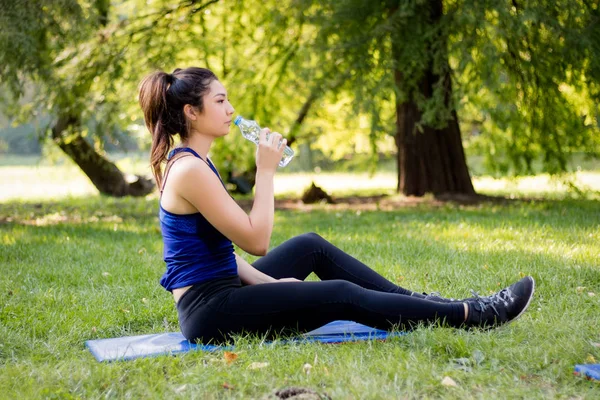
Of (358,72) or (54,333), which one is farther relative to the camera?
(358,72)

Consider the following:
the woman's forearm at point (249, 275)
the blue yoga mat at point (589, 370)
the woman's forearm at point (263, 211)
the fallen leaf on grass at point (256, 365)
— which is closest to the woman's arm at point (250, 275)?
the woman's forearm at point (249, 275)

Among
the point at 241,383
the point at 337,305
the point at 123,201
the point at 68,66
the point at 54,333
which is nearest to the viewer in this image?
the point at 241,383

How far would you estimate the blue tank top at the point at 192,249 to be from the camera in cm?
347

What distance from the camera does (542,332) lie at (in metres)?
3.70

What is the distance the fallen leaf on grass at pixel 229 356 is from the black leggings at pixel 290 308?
17 cm

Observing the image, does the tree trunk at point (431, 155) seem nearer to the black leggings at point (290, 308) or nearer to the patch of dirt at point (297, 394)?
the black leggings at point (290, 308)

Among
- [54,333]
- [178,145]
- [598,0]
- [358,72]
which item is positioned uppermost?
[598,0]

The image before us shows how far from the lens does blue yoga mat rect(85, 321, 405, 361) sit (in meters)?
3.47

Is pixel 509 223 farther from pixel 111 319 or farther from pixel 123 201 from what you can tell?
pixel 123 201

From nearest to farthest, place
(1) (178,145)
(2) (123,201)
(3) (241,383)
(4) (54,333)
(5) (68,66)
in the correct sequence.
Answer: (3) (241,383) < (1) (178,145) < (4) (54,333) < (5) (68,66) < (2) (123,201)

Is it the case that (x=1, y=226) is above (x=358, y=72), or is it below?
below

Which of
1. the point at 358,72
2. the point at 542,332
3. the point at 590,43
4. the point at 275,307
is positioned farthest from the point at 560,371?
the point at 358,72

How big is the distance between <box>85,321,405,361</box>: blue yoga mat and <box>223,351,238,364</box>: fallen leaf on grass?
0.41 feet

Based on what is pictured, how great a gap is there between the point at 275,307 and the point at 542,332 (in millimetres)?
1345
